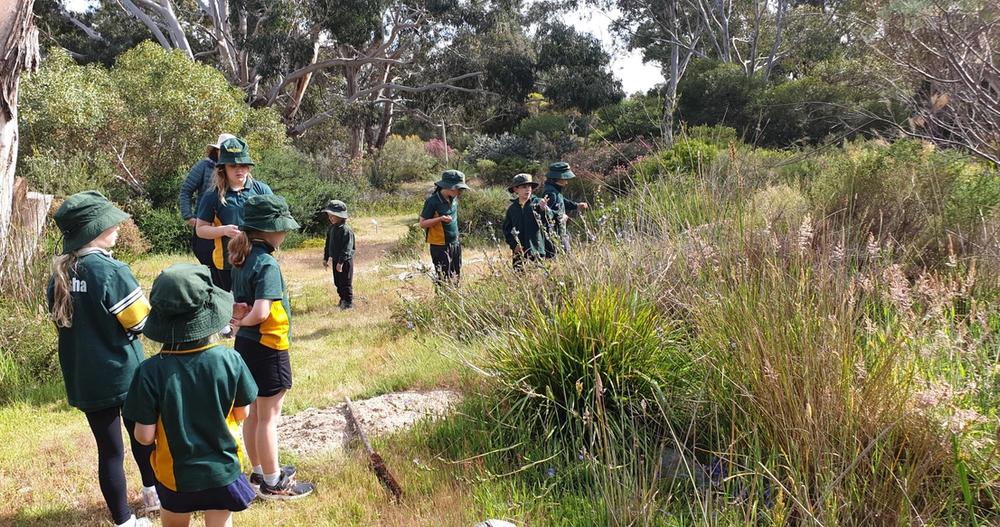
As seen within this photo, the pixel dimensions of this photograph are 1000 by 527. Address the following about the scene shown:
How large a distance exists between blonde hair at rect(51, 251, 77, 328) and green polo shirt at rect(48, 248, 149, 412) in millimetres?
19

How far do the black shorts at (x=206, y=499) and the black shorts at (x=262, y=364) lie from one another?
72cm

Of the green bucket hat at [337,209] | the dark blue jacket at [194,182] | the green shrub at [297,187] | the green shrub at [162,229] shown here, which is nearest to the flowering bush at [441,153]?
the green shrub at [297,187]

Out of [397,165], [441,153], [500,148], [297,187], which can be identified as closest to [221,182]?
[297,187]

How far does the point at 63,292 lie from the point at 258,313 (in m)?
0.80

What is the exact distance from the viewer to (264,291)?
3.26m

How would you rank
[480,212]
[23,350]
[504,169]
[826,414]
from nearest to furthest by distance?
[826,414], [23,350], [480,212], [504,169]

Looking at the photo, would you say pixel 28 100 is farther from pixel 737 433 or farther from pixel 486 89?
pixel 486 89

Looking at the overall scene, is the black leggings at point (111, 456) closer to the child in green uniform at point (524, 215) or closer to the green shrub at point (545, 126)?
the child in green uniform at point (524, 215)

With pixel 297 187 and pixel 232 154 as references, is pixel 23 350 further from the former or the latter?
pixel 297 187

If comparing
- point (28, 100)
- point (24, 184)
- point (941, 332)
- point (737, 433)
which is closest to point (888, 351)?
point (941, 332)

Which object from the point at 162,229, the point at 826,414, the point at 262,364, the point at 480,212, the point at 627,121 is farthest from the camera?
the point at 627,121

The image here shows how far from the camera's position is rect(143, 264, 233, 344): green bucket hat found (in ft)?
8.05

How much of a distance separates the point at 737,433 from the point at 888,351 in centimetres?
67

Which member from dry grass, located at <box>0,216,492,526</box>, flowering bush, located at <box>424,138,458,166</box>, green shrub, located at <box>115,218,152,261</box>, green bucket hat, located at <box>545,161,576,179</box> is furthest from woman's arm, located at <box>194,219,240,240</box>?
flowering bush, located at <box>424,138,458,166</box>
